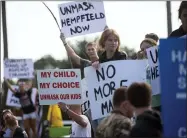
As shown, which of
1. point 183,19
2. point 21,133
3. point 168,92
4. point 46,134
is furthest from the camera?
point 46,134

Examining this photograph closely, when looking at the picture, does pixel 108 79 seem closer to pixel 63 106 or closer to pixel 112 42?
pixel 112 42

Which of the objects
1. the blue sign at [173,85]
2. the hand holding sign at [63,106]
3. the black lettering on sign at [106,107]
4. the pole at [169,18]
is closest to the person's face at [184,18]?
the black lettering on sign at [106,107]

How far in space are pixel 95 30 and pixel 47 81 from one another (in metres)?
1.86

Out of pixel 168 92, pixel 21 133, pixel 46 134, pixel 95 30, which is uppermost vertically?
pixel 95 30

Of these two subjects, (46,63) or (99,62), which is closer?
(99,62)

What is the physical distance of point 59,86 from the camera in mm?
9391

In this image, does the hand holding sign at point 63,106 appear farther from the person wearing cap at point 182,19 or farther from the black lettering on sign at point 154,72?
the person wearing cap at point 182,19

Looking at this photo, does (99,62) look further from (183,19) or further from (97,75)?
(183,19)

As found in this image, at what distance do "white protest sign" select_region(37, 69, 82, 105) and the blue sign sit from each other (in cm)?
290

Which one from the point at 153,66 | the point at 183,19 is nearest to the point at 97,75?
the point at 153,66

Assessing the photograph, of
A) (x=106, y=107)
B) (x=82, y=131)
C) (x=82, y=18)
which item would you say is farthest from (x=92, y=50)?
(x=82, y=18)

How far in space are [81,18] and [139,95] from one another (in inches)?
193

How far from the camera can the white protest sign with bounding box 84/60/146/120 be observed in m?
8.91

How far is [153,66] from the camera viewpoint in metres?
8.94
